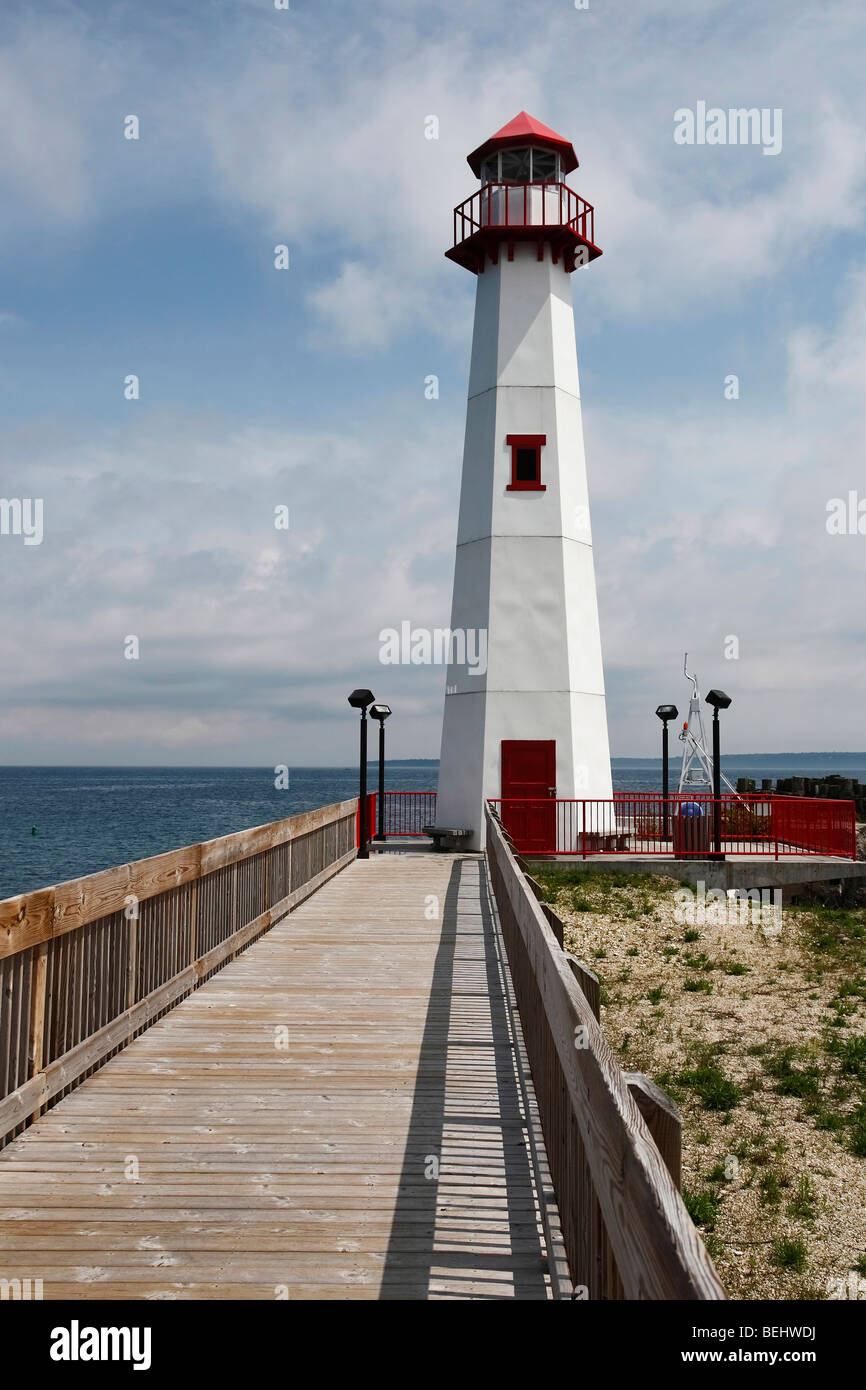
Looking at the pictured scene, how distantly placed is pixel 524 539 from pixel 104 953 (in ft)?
55.8

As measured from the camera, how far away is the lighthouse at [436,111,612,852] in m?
22.0

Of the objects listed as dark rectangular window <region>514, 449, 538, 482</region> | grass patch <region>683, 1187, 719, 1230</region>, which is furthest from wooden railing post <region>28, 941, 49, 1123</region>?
dark rectangular window <region>514, 449, 538, 482</region>

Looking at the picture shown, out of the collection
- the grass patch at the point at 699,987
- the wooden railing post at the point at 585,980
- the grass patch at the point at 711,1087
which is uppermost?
the wooden railing post at the point at 585,980

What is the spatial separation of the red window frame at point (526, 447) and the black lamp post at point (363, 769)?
5.72 metres

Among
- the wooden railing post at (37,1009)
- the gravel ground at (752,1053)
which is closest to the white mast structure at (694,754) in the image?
the gravel ground at (752,1053)

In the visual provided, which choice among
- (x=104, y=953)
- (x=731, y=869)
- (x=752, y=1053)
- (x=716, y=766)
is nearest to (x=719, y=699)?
(x=716, y=766)

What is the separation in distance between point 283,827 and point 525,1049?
19.2 ft

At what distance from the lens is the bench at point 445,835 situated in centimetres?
2211

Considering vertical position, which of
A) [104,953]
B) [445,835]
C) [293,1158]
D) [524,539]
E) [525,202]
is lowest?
[293,1158]

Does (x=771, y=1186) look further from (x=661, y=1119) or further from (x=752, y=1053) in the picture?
(x=661, y=1119)

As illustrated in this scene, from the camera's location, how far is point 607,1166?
2695mm

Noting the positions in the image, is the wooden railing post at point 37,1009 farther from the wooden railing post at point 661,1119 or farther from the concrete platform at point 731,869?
the concrete platform at point 731,869
